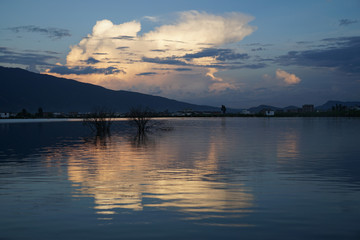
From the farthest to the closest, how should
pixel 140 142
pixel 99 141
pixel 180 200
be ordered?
1. pixel 99 141
2. pixel 140 142
3. pixel 180 200

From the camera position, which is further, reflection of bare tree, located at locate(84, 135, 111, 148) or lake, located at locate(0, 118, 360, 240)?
reflection of bare tree, located at locate(84, 135, 111, 148)

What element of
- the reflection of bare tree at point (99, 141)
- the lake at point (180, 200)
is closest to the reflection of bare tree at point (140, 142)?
the reflection of bare tree at point (99, 141)

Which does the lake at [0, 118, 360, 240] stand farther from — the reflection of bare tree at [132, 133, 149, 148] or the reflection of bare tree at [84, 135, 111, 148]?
the reflection of bare tree at [84, 135, 111, 148]

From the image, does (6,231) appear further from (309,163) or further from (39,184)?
(309,163)

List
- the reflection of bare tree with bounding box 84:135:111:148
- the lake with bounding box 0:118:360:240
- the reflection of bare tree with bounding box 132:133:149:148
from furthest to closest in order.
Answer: the reflection of bare tree with bounding box 84:135:111:148 < the reflection of bare tree with bounding box 132:133:149:148 < the lake with bounding box 0:118:360:240

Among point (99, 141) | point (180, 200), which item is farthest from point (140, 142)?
point (180, 200)

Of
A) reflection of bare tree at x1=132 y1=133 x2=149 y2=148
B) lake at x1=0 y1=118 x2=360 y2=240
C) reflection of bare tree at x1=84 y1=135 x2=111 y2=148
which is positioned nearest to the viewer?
lake at x1=0 y1=118 x2=360 y2=240

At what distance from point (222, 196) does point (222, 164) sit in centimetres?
873

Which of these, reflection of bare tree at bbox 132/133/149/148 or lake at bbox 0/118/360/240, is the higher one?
reflection of bare tree at bbox 132/133/149/148

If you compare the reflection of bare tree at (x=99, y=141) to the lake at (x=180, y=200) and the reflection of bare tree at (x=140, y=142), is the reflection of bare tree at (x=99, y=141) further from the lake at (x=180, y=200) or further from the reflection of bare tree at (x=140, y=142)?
the lake at (x=180, y=200)

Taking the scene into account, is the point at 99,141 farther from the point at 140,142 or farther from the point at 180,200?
the point at 180,200

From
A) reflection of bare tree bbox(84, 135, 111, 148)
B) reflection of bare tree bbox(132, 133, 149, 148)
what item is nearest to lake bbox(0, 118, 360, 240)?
reflection of bare tree bbox(132, 133, 149, 148)

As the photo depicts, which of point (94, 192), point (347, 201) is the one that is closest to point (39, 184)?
point (94, 192)

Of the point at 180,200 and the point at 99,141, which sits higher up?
the point at 99,141
